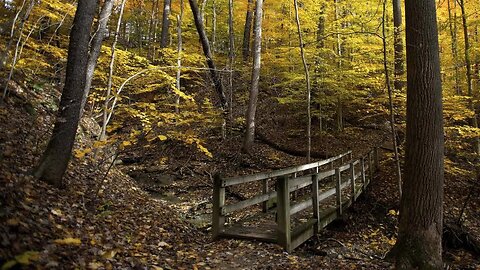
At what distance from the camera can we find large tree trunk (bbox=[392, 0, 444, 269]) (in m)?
5.61

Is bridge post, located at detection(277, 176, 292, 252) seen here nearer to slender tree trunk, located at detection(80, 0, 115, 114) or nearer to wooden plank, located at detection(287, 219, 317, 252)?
wooden plank, located at detection(287, 219, 317, 252)

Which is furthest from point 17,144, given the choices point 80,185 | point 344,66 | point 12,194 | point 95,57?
point 344,66

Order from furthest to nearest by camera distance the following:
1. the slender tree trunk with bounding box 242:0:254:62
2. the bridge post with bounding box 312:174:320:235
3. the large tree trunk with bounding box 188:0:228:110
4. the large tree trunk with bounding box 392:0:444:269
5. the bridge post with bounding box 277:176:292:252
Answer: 1. the slender tree trunk with bounding box 242:0:254:62
2. the large tree trunk with bounding box 188:0:228:110
3. the bridge post with bounding box 312:174:320:235
4. the bridge post with bounding box 277:176:292:252
5. the large tree trunk with bounding box 392:0:444:269

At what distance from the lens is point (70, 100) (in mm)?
6109

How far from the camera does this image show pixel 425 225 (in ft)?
18.5

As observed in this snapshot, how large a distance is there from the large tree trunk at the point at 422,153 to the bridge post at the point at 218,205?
10.4 ft

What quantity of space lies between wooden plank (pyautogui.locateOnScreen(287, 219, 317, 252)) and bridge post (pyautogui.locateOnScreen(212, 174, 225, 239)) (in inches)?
54.1

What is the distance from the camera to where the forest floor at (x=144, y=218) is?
3.79 meters

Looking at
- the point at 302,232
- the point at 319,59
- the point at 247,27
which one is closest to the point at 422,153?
the point at 302,232

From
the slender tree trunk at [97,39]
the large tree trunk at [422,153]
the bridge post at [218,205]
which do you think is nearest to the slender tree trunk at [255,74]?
A: the slender tree trunk at [97,39]

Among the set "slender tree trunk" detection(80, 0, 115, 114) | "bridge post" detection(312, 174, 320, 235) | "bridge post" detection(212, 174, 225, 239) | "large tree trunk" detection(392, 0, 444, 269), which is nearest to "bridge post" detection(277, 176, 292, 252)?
"bridge post" detection(212, 174, 225, 239)

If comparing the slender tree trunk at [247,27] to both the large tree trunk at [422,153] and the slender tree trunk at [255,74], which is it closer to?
the slender tree trunk at [255,74]

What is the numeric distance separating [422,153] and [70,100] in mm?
6349

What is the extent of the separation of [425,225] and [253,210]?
499 centimetres
